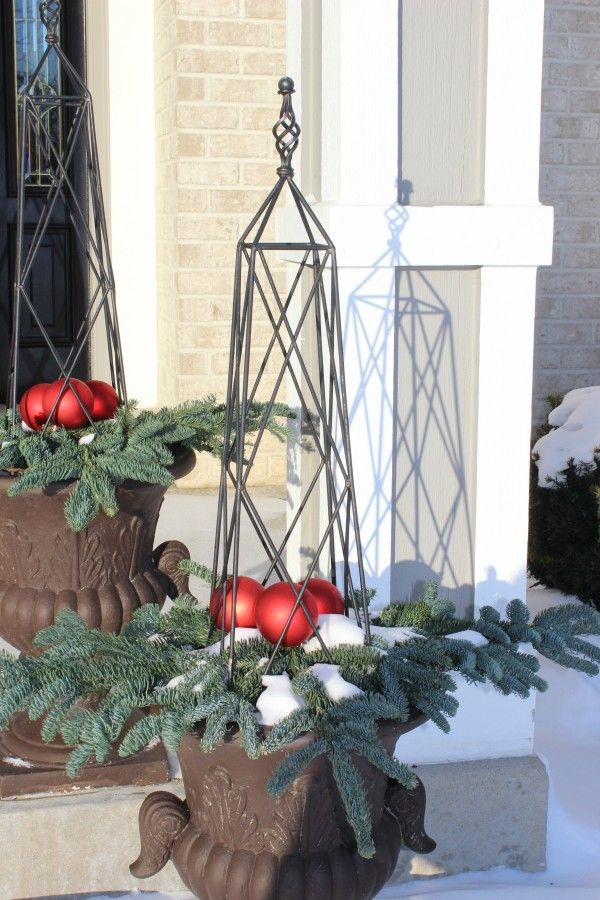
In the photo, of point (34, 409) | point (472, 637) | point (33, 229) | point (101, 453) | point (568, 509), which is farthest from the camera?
point (33, 229)

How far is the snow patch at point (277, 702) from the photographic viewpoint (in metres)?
1.49

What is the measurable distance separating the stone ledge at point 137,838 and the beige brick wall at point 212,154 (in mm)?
2988

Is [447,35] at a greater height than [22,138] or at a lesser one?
greater

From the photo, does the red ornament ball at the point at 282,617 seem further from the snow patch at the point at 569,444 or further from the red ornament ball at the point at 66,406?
the snow patch at the point at 569,444

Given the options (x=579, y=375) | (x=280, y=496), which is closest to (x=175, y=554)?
(x=280, y=496)

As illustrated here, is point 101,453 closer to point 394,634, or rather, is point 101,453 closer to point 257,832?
point 394,634

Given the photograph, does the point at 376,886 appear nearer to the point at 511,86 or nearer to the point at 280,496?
the point at 511,86

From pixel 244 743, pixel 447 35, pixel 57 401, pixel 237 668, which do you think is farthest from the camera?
pixel 447 35

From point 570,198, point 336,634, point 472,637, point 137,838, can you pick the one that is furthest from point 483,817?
point 570,198

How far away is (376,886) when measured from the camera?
1.64m

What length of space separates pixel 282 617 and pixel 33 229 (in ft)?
17.5

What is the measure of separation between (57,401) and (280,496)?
315cm

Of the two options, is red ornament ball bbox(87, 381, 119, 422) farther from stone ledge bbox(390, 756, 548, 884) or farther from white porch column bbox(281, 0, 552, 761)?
stone ledge bbox(390, 756, 548, 884)

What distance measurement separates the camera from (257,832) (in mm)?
1582
